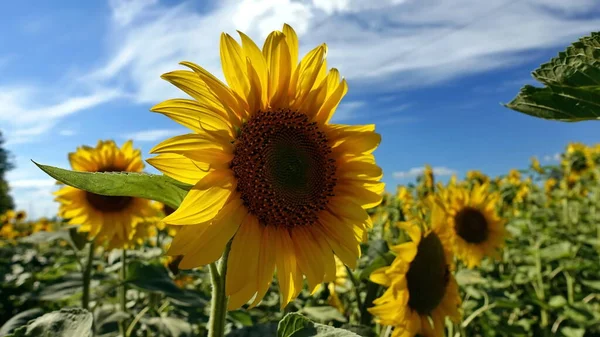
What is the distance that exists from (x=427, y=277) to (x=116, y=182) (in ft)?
5.16

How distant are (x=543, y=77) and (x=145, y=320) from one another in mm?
2234

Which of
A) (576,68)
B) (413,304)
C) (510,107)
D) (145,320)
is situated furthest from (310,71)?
(145,320)

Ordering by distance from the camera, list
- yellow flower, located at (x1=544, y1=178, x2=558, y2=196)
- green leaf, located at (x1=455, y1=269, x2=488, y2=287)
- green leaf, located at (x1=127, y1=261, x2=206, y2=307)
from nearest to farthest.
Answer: green leaf, located at (x1=127, y1=261, x2=206, y2=307) < green leaf, located at (x1=455, y1=269, x2=488, y2=287) < yellow flower, located at (x1=544, y1=178, x2=558, y2=196)

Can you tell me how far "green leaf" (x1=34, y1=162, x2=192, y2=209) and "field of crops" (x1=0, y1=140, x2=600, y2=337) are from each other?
0.39 metres

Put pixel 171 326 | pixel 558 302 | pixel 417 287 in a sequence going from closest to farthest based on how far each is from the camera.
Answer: pixel 417 287
pixel 171 326
pixel 558 302

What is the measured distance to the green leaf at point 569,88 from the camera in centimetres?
100

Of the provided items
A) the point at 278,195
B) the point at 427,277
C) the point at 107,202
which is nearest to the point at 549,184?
the point at 427,277

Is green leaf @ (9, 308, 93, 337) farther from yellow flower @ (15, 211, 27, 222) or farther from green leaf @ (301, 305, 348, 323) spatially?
Answer: yellow flower @ (15, 211, 27, 222)

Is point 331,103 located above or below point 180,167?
above

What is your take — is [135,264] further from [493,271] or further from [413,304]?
[493,271]

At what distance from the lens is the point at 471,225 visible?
3.75 metres

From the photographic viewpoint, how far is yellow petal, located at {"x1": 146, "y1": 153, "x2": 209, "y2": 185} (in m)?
1.20

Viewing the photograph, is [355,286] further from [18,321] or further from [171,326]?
[18,321]

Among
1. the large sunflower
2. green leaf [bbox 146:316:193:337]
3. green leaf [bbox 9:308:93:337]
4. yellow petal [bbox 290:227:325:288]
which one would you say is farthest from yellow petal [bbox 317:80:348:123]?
green leaf [bbox 146:316:193:337]
